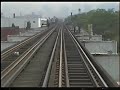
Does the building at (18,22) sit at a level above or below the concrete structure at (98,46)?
above

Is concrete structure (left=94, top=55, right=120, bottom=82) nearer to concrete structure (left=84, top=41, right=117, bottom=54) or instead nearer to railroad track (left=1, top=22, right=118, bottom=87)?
railroad track (left=1, top=22, right=118, bottom=87)

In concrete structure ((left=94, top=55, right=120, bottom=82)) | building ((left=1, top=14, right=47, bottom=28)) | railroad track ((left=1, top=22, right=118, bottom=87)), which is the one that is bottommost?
concrete structure ((left=94, top=55, right=120, bottom=82))

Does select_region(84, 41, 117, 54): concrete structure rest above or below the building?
below

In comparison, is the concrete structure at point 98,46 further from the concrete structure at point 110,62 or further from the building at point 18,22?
the building at point 18,22

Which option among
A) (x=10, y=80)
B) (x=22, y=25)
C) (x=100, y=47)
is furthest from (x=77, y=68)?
(x=22, y=25)

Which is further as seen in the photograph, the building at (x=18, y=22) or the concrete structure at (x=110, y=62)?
the building at (x=18, y=22)

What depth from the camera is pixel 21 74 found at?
12.1 metres

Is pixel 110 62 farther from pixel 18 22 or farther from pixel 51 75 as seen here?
pixel 18 22

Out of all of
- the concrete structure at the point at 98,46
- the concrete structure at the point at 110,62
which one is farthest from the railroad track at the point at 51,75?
the concrete structure at the point at 98,46

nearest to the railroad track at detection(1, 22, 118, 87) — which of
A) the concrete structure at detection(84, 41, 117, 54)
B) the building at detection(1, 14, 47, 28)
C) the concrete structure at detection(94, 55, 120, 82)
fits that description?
the concrete structure at detection(94, 55, 120, 82)

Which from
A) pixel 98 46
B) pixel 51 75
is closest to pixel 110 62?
pixel 98 46

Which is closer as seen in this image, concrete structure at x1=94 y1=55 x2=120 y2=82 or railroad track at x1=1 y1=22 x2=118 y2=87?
railroad track at x1=1 y1=22 x2=118 y2=87

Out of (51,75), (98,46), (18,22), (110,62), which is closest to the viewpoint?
(51,75)

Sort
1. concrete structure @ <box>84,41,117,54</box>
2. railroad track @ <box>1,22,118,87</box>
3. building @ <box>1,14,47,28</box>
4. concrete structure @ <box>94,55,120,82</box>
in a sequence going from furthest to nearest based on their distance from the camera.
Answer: building @ <box>1,14,47,28</box> → concrete structure @ <box>84,41,117,54</box> → concrete structure @ <box>94,55,120,82</box> → railroad track @ <box>1,22,118,87</box>
